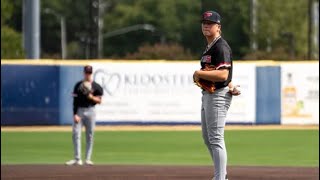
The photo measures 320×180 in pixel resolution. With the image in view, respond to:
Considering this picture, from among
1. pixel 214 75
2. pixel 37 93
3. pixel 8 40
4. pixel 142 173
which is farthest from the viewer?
pixel 8 40

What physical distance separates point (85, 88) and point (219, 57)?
292 inches

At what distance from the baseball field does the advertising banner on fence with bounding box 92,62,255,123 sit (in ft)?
3.53

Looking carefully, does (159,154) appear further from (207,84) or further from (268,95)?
(268,95)

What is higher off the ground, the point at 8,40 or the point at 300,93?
the point at 8,40

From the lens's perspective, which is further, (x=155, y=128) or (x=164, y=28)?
(x=164, y=28)

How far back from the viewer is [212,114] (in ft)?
37.0

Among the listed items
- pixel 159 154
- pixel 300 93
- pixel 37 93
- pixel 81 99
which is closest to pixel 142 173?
pixel 81 99

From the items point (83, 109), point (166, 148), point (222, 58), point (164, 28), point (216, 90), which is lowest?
point (166, 148)

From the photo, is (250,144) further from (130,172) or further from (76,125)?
(130,172)

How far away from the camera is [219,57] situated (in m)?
11.3

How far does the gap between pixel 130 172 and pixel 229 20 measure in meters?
68.3

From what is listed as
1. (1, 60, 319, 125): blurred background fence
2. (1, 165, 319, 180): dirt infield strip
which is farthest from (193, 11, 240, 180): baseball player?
(1, 60, 319, 125): blurred background fence

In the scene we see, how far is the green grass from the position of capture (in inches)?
791

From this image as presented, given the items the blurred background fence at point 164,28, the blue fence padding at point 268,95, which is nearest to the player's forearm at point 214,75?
the blue fence padding at point 268,95
